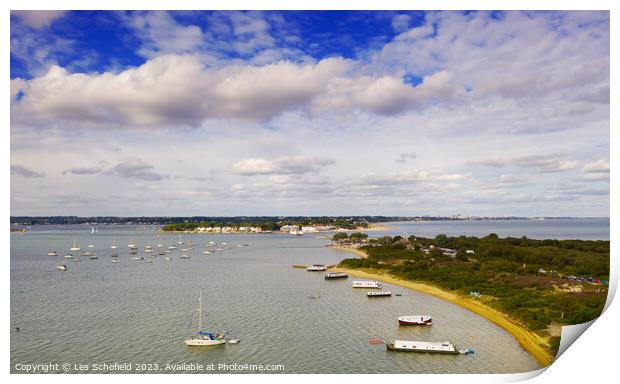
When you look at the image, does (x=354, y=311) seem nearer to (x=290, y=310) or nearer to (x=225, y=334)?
(x=290, y=310)

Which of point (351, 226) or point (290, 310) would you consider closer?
point (290, 310)

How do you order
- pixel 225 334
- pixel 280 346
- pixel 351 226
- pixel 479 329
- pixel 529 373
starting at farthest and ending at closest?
pixel 351 226
pixel 479 329
pixel 225 334
pixel 280 346
pixel 529 373

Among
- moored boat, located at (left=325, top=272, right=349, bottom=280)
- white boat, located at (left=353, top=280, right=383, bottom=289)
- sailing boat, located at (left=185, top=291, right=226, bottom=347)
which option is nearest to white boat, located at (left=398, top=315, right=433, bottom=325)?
sailing boat, located at (left=185, top=291, right=226, bottom=347)

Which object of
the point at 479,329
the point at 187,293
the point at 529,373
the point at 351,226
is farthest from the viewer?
the point at 351,226

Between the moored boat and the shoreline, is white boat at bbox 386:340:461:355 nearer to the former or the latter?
the shoreline

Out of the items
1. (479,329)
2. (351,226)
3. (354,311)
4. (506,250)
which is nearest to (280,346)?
(354,311)

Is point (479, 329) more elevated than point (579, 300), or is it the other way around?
point (579, 300)
